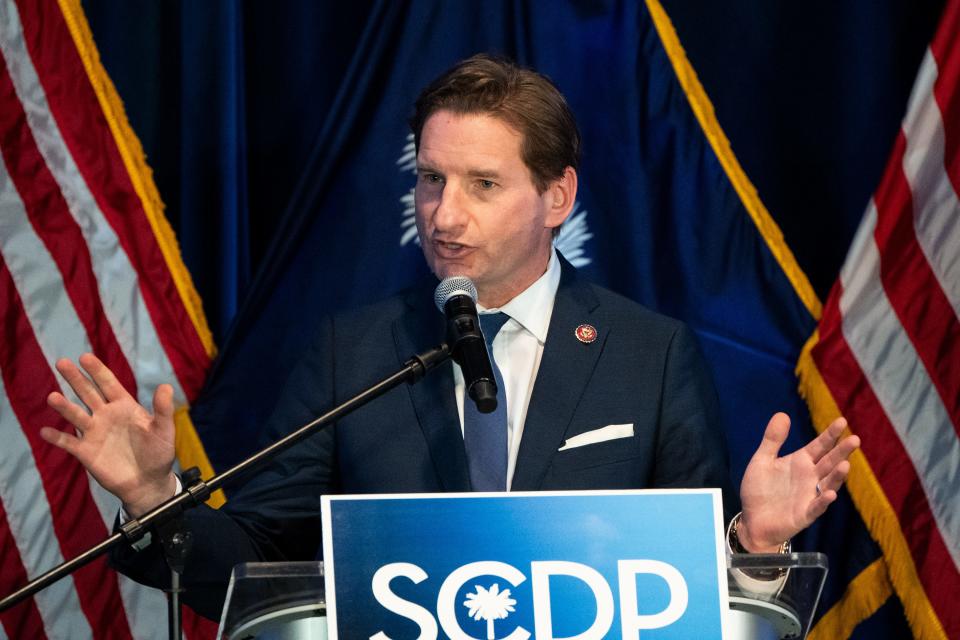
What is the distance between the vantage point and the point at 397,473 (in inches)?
96.7

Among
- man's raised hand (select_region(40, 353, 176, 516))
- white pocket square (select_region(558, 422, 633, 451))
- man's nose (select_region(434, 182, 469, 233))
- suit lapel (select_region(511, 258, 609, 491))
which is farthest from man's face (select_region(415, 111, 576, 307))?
man's raised hand (select_region(40, 353, 176, 516))

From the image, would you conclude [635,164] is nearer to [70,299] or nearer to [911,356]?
[911,356]

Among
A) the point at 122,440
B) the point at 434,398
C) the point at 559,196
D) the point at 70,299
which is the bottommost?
the point at 122,440

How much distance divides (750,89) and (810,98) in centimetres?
16

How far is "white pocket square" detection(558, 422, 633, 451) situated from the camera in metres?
2.44

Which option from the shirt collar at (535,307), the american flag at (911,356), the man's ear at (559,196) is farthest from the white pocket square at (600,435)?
the american flag at (911,356)

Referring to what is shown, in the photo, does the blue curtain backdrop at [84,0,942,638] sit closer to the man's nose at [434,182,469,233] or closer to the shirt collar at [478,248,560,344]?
the shirt collar at [478,248,560,344]

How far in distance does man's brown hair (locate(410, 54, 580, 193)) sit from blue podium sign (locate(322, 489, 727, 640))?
104 centimetres

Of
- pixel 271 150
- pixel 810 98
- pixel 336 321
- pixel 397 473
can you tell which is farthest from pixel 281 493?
pixel 810 98

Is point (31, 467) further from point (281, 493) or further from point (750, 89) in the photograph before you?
point (750, 89)

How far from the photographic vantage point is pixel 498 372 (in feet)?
8.32

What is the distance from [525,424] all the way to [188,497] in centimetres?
77

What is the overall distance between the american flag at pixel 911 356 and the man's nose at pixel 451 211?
1326mm

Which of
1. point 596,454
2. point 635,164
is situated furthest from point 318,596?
point 635,164
